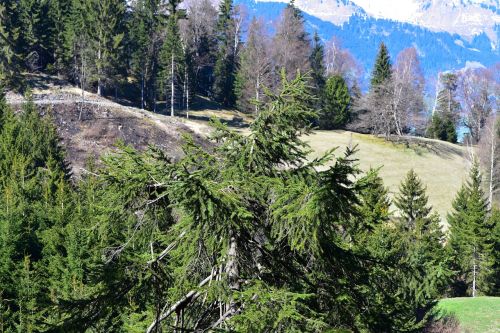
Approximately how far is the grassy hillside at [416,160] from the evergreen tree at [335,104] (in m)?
2.35

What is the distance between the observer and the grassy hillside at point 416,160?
4948 cm

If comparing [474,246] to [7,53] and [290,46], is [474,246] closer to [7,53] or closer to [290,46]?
[290,46]

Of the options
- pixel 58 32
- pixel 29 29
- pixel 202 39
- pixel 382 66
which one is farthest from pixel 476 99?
pixel 29 29

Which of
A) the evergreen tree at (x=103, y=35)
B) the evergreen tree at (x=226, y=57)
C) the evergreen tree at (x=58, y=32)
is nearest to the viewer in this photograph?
the evergreen tree at (x=103, y=35)

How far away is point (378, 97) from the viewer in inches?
2425

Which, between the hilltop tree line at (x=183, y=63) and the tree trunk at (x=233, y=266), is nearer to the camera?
the tree trunk at (x=233, y=266)

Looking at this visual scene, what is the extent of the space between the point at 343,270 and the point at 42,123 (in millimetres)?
35146

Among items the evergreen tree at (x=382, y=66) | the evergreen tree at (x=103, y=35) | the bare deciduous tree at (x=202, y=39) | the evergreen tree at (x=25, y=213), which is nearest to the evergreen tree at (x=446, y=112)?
the evergreen tree at (x=382, y=66)

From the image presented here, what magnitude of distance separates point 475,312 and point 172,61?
150 ft

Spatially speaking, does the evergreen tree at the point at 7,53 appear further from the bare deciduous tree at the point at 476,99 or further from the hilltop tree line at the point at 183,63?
the bare deciduous tree at the point at 476,99

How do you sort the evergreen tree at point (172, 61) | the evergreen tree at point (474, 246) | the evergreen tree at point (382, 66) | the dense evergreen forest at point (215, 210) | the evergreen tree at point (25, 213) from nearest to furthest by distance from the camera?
the dense evergreen forest at point (215, 210)
the evergreen tree at point (25, 213)
the evergreen tree at point (474, 246)
the evergreen tree at point (172, 61)
the evergreen tree at point (382, 66)

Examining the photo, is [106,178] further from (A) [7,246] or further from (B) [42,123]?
(B) [42,123]

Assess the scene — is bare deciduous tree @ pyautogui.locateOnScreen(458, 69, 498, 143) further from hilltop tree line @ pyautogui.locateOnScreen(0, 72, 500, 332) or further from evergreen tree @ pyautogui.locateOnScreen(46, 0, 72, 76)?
hilltop tree line @ pyautogui.locateOnScreen(0, 72, 500, 332)

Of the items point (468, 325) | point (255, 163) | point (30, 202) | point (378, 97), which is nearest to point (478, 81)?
point (378, 97)
